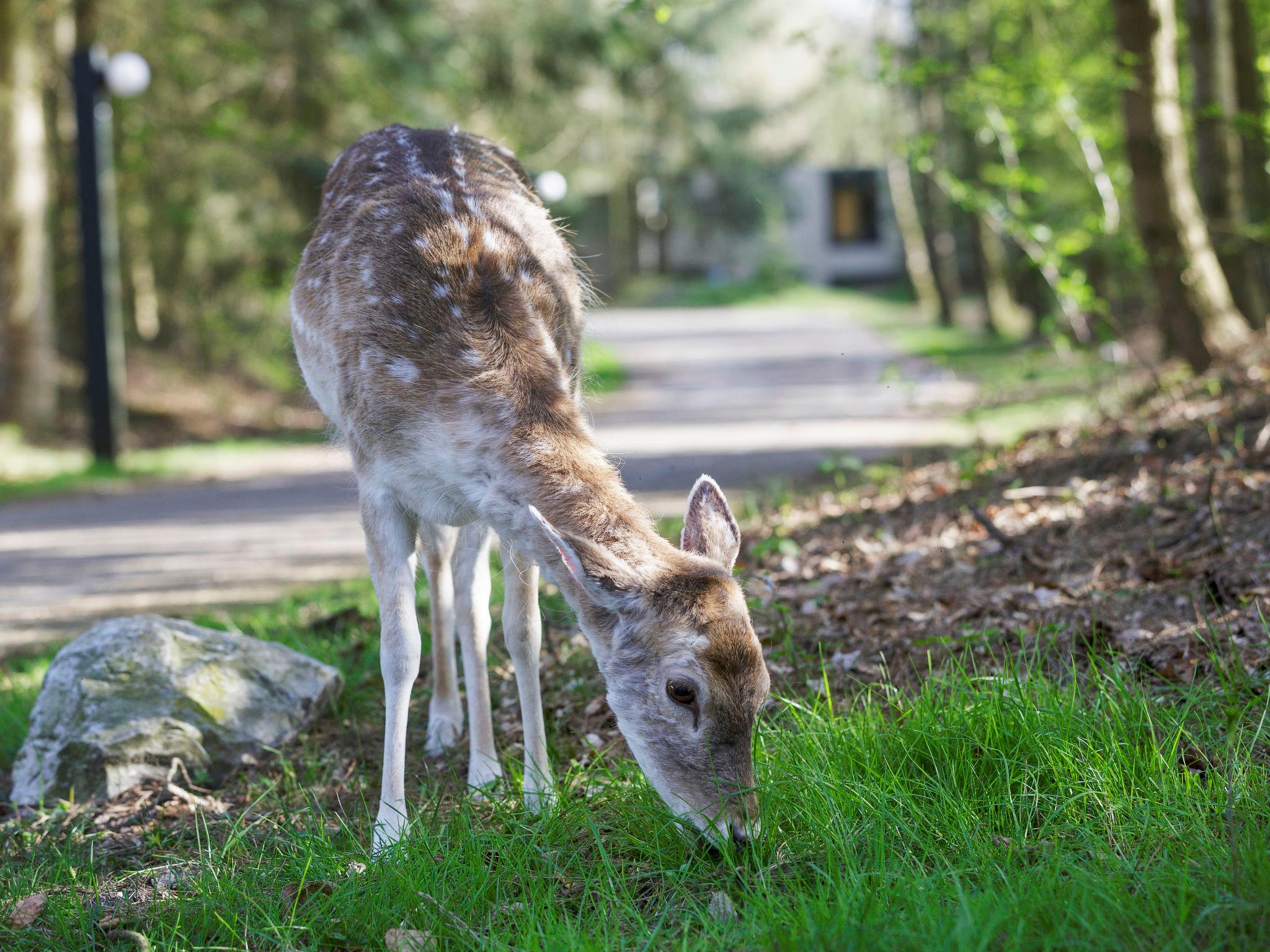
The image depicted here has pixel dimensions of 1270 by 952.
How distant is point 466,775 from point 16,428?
12.3 metres

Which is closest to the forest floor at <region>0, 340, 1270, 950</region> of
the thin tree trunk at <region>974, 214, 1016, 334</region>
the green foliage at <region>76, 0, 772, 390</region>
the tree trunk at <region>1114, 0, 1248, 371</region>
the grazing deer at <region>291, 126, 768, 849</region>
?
the grazing deer at <region>291, 126, 768, 849</region>

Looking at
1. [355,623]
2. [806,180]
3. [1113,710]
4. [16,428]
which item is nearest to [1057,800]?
[1113,710]

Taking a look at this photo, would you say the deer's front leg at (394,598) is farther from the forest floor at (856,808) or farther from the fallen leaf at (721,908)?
the fallen leaf at (721,908)

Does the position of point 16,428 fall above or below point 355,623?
above

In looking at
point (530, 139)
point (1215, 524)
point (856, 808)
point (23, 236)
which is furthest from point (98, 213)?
point (530, 139)

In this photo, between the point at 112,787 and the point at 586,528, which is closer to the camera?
the point at 586,528

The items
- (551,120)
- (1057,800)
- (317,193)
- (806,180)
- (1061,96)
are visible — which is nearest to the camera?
(1057,800)

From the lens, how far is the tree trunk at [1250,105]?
12812 millimetres

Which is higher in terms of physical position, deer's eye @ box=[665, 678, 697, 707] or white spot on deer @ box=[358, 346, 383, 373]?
white spot on deer @ box=[358, 346, 383, 373]

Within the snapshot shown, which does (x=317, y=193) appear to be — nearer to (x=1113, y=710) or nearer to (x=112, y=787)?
(x=112, y=787)

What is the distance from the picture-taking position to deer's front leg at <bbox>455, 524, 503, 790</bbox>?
4.90m

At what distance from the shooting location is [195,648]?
545 cm

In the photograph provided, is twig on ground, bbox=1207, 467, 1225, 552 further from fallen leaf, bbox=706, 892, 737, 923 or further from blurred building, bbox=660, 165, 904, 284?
blurred building, bbox=660, 165, 904, 284

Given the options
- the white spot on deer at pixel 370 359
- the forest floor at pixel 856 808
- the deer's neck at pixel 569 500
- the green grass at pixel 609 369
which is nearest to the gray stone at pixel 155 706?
the forest floor at pixel 856 808
